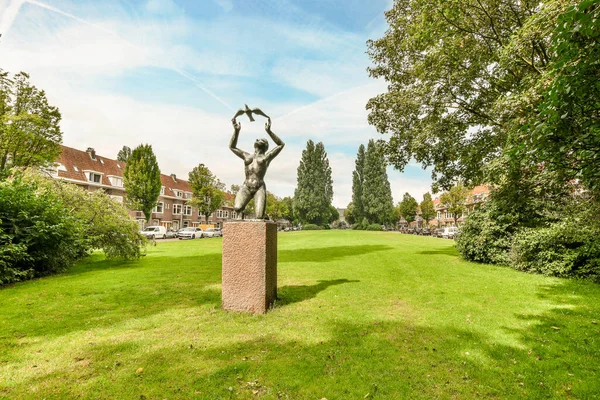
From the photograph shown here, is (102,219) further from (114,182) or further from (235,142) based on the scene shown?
(114,182)

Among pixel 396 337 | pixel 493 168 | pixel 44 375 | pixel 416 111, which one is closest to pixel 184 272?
pixel 44 375

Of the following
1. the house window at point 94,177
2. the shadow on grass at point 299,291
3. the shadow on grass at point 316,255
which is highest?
the house window at point 94,177

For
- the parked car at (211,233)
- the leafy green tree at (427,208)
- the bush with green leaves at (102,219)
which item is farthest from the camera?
the leafy green tree at (427,208)

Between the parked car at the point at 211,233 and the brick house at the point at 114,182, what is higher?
the brick house at the point at 114,182

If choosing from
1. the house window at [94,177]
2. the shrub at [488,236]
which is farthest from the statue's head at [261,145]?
the house window at [94,177]

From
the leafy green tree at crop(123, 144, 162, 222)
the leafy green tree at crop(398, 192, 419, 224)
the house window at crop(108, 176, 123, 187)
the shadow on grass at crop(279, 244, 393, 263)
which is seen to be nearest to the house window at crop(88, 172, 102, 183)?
the house window at crop(108, 176, 123, 187)

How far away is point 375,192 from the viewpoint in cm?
6825

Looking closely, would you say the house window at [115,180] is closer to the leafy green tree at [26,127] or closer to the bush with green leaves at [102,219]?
the leafy green tree at [26,127]

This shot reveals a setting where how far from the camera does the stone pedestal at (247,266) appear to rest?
614 cm

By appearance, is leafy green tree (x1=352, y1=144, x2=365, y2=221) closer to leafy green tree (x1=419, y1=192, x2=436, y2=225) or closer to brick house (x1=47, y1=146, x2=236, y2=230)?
leafy green tree (x1=419, y1=192, x2=436, y2=225)

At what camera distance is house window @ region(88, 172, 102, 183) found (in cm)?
4494

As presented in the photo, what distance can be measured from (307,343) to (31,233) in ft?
35.0

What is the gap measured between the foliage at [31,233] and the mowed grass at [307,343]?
1.60 meters

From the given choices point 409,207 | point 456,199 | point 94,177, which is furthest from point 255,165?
point 409,207
